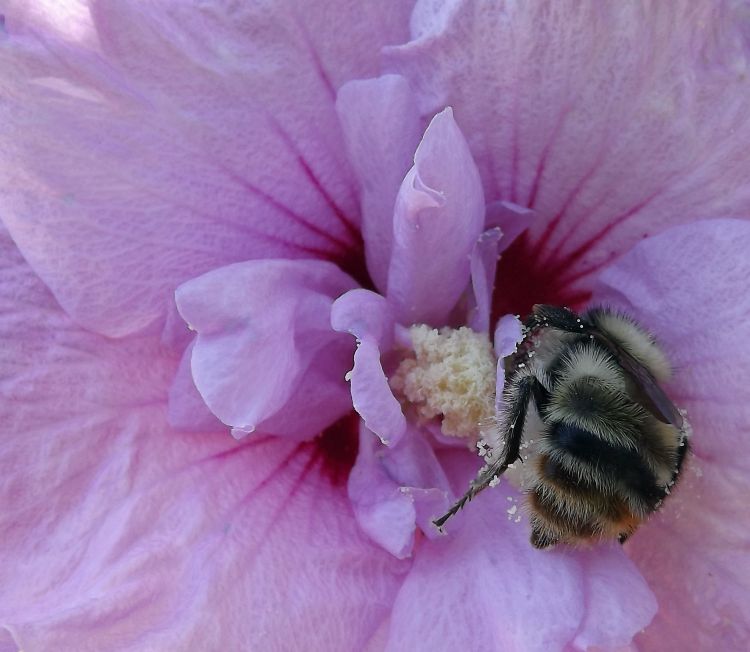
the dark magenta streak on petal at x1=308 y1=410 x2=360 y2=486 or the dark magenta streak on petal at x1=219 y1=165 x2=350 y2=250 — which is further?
the dark magenta streak on petal at x1=308 y1=410 x2=360 y2=486

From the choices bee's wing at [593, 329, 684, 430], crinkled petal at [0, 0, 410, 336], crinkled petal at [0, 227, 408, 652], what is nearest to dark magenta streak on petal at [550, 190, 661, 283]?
bee's wing at [593, 329, 684, 430]

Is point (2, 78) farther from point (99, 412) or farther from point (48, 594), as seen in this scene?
point (48, 594)

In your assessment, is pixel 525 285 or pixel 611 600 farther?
pixel 525 285

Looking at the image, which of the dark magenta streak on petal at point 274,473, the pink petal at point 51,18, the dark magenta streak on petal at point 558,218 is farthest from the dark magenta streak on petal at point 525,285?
the pink petal at point 51,18

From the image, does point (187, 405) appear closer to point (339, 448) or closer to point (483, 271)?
point (339, 448)

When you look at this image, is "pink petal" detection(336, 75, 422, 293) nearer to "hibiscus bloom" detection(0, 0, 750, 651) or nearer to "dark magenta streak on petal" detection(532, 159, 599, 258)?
"hibiscus bloom" detection(0, 0, 750, 651)

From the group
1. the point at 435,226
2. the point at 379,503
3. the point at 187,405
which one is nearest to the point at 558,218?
the point at 435,226

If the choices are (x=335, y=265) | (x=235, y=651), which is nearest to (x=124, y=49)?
(x=335, y=265)
